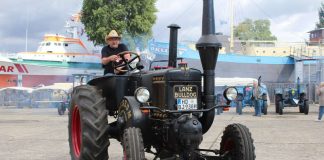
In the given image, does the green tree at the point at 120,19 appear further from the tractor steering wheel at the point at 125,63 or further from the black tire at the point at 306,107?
the tractor steering wheel at the point at 125,63

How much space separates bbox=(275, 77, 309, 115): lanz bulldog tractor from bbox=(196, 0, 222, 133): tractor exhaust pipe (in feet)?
56.9

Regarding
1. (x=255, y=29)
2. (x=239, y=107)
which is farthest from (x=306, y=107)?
(x=255, y=29)

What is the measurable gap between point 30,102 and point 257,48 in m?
35.2

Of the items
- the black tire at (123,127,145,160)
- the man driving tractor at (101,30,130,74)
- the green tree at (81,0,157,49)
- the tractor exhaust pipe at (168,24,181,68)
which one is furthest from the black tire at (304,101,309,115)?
the black tire at (123,127,145,160)

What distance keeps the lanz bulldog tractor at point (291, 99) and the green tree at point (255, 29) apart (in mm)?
56877

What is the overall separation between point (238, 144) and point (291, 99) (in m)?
18.8

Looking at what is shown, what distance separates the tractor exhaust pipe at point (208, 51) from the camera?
198 inches

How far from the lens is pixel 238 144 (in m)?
4.88

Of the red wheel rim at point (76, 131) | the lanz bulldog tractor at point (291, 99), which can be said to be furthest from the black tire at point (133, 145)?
the lanz bulldog tractor at point (291, 99)

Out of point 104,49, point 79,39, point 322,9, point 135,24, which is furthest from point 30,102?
point 322,9

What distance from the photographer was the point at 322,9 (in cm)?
9081

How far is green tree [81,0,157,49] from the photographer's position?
2977cm

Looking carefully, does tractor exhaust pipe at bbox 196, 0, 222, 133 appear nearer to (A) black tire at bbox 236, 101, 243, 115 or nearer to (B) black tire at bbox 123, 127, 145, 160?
(B) black tire at bbox 123, 127, 145, 160

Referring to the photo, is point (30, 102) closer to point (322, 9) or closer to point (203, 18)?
point (203, 18)
